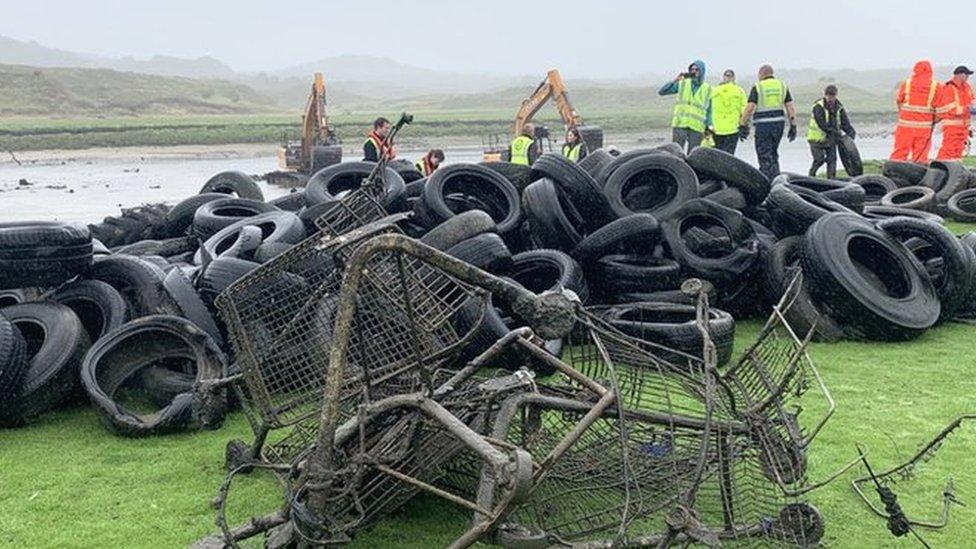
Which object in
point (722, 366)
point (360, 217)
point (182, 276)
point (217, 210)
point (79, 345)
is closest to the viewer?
point (360, 217)

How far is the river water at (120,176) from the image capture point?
19125mm

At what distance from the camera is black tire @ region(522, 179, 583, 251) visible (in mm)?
7215

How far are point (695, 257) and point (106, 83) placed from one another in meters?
89.0

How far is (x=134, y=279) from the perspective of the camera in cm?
620

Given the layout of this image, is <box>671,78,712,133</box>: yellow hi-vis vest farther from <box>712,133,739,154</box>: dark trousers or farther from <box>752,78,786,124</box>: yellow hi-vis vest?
<box>752,78,786,124</box>: yellow hi-vis vest

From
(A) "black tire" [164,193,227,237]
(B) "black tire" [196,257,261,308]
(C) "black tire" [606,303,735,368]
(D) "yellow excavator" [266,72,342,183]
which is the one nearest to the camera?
(B) "black tire" [196,257,261,308]

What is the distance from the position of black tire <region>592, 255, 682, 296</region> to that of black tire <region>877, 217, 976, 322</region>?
1947 millimetres

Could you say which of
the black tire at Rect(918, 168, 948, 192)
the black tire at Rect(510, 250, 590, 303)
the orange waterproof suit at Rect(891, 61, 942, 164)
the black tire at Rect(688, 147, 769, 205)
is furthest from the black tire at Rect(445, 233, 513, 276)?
the orange waterproof suit at Rect(891, 61, 942, 164)

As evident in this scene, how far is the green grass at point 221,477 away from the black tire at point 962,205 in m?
6.20

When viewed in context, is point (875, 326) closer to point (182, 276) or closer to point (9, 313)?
point (182, 276)

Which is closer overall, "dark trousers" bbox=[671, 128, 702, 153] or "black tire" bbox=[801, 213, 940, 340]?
"black tire" bbox=[801, 213, 940, 340]

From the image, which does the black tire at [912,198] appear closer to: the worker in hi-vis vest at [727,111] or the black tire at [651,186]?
the worker in hi-vis vest at [727,111]

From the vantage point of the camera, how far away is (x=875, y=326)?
6.65 m

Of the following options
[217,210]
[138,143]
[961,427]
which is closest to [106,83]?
[138,143]
